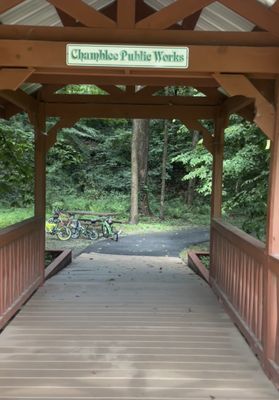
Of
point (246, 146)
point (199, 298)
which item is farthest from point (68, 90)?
point (199, 298)

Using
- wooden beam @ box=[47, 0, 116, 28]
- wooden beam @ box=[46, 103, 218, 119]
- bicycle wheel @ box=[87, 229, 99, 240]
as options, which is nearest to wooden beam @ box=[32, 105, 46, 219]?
wooden beam @ box=[46, 103, 218, 119]

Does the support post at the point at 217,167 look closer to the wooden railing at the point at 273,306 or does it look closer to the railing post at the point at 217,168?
the railing post at the point at 217,168

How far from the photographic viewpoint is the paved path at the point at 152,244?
1308cm

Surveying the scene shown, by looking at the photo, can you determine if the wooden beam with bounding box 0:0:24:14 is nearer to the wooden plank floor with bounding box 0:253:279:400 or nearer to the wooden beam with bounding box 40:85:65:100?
the wooden plank floor with bounding box 0:253:279:400

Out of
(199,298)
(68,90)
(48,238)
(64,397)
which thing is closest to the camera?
(64,397)

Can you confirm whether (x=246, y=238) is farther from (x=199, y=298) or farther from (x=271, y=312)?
(x=199, y=298)

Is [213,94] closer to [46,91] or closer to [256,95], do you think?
[46,91]

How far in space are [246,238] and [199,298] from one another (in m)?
1.82

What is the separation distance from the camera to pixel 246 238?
508 centimetres

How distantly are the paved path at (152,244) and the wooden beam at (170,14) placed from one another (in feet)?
30.4

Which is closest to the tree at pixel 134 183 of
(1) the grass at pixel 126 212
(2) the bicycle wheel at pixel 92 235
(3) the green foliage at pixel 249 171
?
(1) the grass at pixel 126 212

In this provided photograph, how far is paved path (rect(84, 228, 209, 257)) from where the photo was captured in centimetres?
1308

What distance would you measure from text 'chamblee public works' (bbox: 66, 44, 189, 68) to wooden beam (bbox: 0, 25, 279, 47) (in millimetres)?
136

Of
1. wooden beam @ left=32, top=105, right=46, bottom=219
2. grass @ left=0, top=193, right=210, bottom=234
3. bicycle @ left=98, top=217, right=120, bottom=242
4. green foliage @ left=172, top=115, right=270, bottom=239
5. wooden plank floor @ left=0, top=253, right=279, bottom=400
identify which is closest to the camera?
wooden plank floor @ left=0, top=253, right=279, bottom=400
